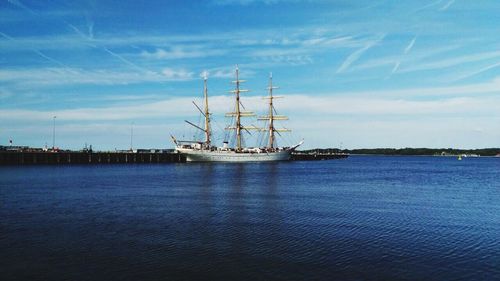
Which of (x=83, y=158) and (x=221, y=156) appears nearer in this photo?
(x=83, y=158)

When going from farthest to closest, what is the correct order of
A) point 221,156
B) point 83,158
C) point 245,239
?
point 221,156 < point 83,158 < point 245,239

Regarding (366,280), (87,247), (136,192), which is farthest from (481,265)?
(136,192)

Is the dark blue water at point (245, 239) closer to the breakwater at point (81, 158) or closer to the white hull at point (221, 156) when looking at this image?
the breakwater at point (81, 158)

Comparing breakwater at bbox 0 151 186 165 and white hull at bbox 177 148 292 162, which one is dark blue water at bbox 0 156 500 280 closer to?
breakwater at bbox 0 151 186 165

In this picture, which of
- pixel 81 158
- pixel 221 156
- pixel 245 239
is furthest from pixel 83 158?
pixel 245 239

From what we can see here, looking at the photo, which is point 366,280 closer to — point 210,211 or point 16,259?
point 16,259

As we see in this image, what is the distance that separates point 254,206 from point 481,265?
63.3 feet

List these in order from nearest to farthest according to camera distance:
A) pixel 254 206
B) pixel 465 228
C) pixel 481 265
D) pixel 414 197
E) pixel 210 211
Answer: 1. pixel 481 265
2. pixel 465 228
3. pixel 210 211
4. pixel 254 206
5. pixel 414 197

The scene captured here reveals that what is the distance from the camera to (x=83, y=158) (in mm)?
116062

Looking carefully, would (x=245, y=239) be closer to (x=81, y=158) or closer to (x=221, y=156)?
(x=81, y=158)

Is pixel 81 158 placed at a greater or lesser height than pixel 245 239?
greater

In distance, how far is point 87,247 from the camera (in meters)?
20.0

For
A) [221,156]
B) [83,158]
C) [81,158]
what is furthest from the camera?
[221,156]

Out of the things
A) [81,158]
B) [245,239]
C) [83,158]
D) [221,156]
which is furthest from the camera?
[221,156]
